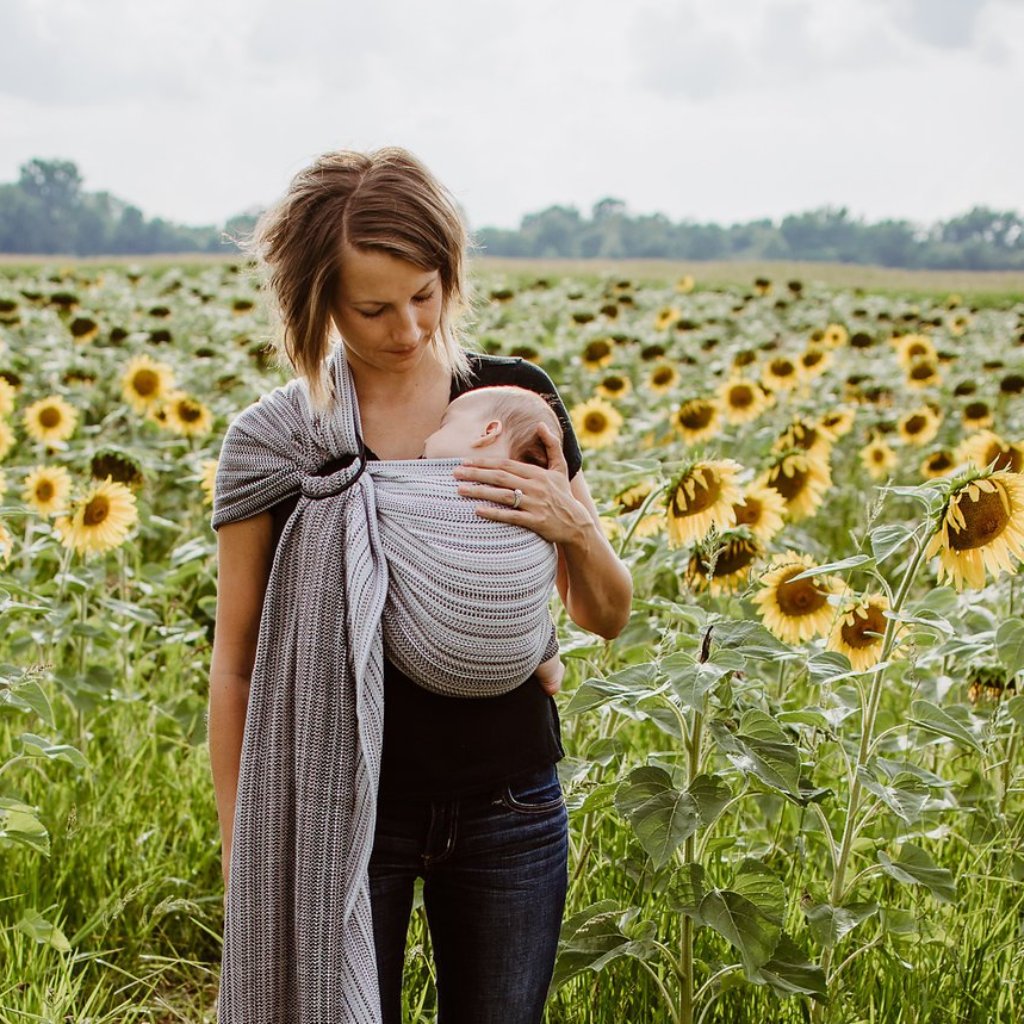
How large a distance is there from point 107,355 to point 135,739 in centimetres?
428

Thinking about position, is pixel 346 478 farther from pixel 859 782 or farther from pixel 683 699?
pixel 859 782

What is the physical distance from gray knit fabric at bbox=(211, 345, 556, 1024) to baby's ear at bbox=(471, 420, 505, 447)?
0.17 ft

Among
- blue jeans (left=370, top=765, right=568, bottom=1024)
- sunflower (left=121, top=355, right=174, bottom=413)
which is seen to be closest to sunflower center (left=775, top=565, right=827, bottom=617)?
blue jeans (left=370, top=765, right=568, bottom=1024)

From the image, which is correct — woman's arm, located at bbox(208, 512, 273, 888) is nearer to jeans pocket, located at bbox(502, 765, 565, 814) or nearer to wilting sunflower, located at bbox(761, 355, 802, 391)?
jeans pocket, located at bbox(502, 765, 565, 814)

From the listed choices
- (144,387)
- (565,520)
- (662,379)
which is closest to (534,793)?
(565,520)

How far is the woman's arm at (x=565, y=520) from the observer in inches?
68.7

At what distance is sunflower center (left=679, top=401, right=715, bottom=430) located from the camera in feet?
16.1

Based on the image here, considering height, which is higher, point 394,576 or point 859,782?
point 394,576

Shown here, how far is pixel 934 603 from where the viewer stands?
227cm

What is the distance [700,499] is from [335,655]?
1318mm

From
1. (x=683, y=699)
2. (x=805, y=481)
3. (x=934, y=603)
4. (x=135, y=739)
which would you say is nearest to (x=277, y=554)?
(x=683, y=699)

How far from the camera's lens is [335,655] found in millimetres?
1724

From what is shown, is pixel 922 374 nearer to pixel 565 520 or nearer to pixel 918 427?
pixel 918 427

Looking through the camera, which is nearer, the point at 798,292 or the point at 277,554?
the point at 277,554
